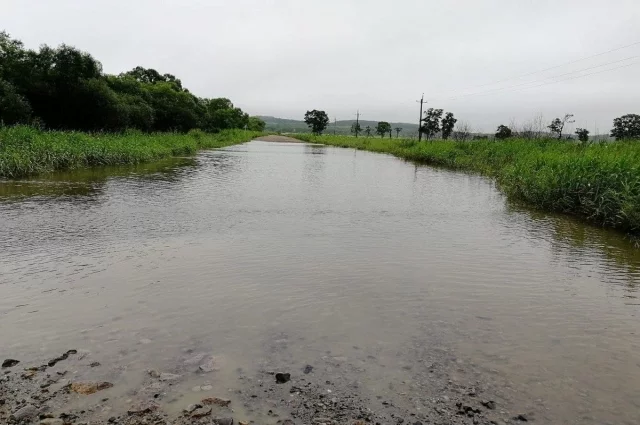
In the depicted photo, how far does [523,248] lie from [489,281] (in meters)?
2.38

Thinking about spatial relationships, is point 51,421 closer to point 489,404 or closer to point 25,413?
point 25,413

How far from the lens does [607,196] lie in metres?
10.4

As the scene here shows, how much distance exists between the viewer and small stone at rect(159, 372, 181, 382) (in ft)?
11.1

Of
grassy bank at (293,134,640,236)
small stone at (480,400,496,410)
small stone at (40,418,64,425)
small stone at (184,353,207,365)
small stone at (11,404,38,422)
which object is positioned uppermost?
grassy bank at (293,134,640,236)

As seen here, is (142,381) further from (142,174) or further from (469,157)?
(469,157)

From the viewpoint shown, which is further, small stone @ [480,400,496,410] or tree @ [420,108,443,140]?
tree @ [420,108,443,140]

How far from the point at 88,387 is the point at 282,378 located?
4.61ft

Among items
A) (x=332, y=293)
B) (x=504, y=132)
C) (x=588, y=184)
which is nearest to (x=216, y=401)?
(x=332, y=293)

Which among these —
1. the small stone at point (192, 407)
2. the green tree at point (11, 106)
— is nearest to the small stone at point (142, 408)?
the small stone at point (192, 407)

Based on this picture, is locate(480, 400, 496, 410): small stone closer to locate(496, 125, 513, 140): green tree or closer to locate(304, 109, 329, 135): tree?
locate(496, 125, 513, 140): green tree

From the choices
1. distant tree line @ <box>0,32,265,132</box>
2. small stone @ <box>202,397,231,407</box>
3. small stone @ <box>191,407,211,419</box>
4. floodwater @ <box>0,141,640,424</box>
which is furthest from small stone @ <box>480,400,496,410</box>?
distant tree line @ <box>0,32,265,132</box>

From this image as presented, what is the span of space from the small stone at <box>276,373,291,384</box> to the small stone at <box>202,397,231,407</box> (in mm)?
433

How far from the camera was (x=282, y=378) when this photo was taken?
11.4 ft

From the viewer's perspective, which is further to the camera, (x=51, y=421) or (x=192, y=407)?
(x=192, y=407)
